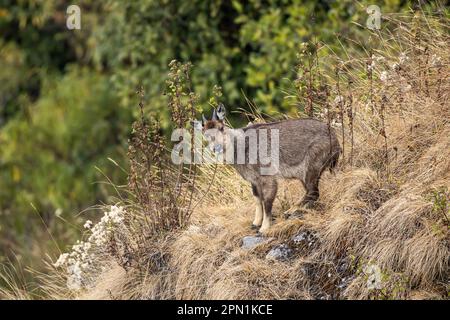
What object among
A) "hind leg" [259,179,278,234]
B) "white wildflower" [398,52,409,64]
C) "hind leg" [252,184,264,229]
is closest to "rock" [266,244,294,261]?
"hind leg" [259,179,278,234]

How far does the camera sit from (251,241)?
7.98 meters

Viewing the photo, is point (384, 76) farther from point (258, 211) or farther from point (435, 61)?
point (258, 211)

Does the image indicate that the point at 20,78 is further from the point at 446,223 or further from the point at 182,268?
the point at 446,223

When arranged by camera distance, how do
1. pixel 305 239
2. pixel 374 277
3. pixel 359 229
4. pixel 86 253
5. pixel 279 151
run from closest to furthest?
pixel 374 277, pixel 359 229, pixel 305 239, pixel 279 151, pixel 86 253

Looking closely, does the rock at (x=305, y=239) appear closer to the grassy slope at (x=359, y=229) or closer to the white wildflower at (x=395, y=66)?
the grassy slope at (x=359, y=229)

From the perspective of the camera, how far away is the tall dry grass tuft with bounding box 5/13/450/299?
7199 mm

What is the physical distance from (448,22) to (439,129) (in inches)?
76.1

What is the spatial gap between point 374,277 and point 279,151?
1.61 metres

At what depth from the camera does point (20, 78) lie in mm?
19344

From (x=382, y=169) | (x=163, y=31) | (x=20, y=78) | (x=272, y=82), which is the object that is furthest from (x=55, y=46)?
(x=382, y=169)

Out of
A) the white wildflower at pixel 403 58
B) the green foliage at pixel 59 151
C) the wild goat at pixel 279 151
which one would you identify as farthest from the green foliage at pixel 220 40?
the wild goat at pixel 279 151

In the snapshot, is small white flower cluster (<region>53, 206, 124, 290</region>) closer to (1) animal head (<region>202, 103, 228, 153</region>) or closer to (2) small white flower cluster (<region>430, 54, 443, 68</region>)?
(1) animal head (<region>202, 103, 228, 153</region>)

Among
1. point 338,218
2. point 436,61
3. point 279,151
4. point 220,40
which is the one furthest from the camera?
point 220,40

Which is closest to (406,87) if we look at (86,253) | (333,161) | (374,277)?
(333,161)
